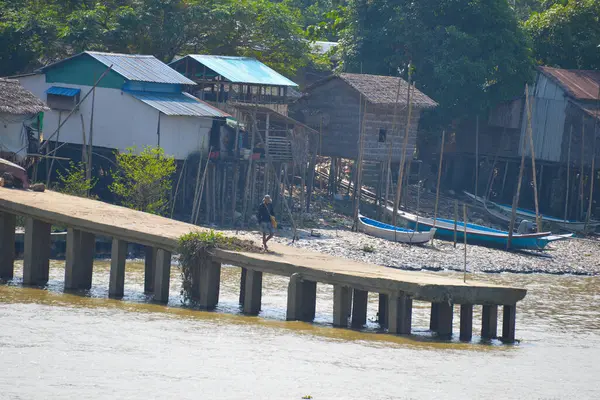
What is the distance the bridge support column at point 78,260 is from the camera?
2337cm

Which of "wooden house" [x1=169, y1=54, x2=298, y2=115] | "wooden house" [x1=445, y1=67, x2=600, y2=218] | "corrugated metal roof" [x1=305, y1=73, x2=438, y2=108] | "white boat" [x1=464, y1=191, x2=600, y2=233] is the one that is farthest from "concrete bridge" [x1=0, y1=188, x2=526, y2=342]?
"wooden house" [x1=445, y1=67, x2=600, y2=218]

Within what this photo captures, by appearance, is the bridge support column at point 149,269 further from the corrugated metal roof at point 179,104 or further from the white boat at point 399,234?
the white boat at point 399,234

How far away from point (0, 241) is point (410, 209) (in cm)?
2127

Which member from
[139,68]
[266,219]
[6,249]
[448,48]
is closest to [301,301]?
[266,219]

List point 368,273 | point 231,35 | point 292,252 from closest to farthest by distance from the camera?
point 368,273, point 292,252, point 231,35

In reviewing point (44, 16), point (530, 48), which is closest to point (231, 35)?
point (44, 16)

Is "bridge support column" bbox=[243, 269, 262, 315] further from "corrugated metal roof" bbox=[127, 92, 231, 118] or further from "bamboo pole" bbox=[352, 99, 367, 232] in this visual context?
"bamboo pole" bbox=[352, 99, 367, 232]

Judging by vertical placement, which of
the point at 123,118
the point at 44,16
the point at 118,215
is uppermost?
the point at 44,16

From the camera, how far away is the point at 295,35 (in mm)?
43062

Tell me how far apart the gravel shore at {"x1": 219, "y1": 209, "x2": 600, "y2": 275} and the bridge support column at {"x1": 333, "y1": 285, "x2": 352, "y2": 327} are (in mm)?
9994

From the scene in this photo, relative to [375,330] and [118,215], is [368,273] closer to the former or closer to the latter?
[375,330]

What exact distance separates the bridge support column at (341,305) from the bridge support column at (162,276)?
136 inches

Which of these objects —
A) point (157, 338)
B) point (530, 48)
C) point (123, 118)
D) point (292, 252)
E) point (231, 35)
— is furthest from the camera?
point (530, 48)

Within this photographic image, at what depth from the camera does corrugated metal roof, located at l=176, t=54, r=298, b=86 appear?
1458 inches
